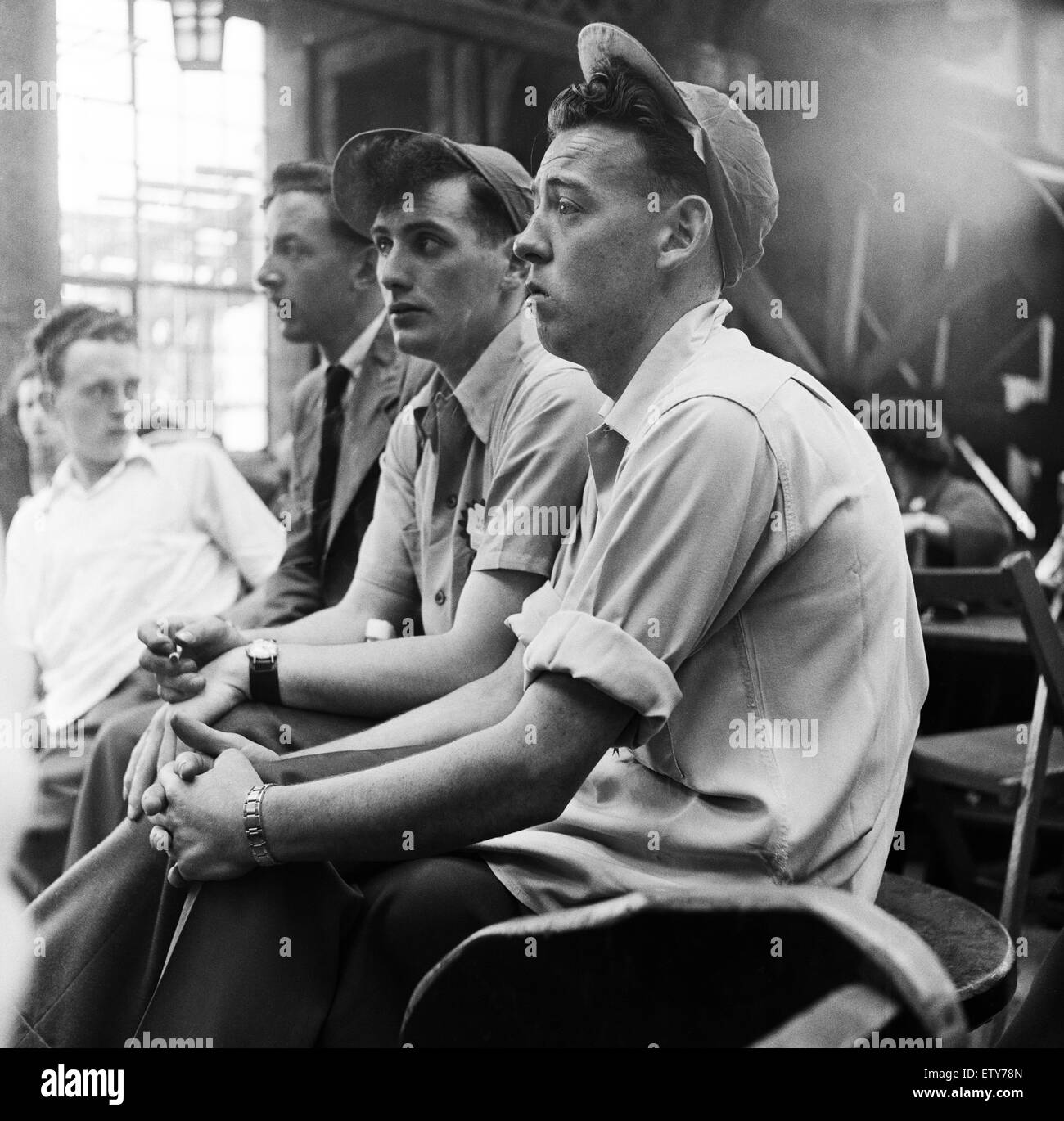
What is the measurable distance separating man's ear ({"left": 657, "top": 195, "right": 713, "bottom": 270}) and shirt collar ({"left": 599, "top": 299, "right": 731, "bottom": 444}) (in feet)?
0.19

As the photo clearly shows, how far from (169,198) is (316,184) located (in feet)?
20.5

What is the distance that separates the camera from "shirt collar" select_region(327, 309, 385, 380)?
2.56 m

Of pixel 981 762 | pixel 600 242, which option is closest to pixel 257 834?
pixel 600 242

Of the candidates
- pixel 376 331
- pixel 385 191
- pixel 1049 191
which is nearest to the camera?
pixel 385 191

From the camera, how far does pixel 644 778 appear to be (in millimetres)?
1270

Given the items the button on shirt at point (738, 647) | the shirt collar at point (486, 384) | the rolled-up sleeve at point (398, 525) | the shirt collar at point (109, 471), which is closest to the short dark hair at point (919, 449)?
the shirt collar at point (109, 471)

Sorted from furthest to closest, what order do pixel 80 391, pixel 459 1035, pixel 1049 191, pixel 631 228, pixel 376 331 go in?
pixel 1049 191 < pixel 80 391 < pixel 376 331 < pixel 631 228 < pixel 459 1035

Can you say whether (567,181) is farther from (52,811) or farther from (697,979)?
(52,811)

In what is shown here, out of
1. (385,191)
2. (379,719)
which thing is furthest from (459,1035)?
(385,191)

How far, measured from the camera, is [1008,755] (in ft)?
8.96

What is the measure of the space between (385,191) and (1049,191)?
529 centimetres

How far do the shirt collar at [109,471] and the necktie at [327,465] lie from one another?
85cm

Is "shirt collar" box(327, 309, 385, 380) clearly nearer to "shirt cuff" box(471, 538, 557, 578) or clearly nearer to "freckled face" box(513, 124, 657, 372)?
"shirt cuff" box(471, 538, 557, 578)
